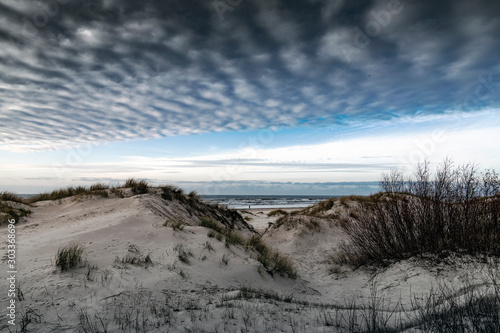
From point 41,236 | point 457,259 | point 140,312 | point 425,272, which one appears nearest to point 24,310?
point 140,312

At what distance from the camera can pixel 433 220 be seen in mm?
7027

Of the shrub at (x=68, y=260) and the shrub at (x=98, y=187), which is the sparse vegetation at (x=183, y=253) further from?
the shrub at (x=98, y=187)

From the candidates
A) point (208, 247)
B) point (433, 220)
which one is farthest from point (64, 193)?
point (433, 220)

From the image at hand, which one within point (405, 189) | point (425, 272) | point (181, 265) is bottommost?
point (425, 272)

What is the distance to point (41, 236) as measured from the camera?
6980mm

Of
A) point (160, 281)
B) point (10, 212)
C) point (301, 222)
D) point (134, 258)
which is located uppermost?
point (10, 212)

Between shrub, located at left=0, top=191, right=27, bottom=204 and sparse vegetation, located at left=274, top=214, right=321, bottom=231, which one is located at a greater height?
shrub, located at left=0, top=191, right=27, bottom=204

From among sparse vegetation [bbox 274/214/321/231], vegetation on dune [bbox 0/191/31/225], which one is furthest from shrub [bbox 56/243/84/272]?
sparse vegetation [bbox 274/214/321/231]

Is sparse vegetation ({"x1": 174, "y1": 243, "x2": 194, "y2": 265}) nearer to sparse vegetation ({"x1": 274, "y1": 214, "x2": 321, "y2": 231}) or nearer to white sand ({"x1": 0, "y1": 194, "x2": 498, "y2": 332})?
white sand ({"x1": 0, "y1": 194, "x2": 498, "y2": 332})

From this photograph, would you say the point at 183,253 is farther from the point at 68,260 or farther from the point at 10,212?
the point at 10,212

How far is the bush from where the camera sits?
6.39 metres

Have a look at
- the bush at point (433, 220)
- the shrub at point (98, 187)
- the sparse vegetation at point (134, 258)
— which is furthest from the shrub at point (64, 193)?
the bush at point (433, 220)

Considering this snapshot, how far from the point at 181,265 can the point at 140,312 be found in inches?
82.6

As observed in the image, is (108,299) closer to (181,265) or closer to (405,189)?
(181,265)
